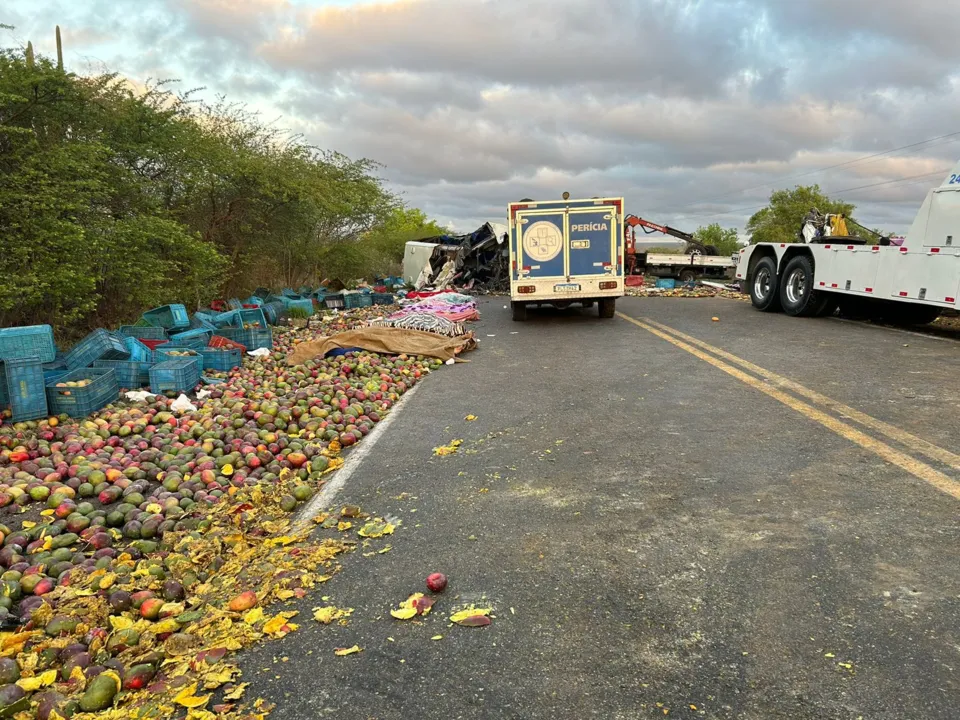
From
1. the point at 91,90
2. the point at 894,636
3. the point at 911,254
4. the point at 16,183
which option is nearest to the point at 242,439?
the point at 894,636

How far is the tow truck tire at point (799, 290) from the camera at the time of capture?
46.0ft

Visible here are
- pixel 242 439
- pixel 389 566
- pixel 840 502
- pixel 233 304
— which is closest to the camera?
pixel 389 566

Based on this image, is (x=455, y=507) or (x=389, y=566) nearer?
(x=389, y=566)

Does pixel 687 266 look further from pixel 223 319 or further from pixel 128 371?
pixel 128 371

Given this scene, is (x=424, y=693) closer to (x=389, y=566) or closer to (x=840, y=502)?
(x=389, y=566)

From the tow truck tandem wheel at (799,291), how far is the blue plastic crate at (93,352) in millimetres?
13264

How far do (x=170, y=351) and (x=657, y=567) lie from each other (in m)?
7.22

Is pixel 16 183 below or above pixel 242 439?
above

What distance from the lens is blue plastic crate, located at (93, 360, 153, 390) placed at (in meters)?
7.39

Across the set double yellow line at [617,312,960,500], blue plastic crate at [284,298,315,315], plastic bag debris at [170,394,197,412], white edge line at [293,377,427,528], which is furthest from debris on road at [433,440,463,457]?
blue plastic crate at [284,298,315,315]

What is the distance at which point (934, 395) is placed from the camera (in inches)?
254

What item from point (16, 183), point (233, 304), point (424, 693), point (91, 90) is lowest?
point (424, 693)

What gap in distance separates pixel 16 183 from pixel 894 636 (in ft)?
33.0

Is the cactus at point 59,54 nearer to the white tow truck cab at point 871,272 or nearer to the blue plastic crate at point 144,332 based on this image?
the blue plastic crate at point 144,332
